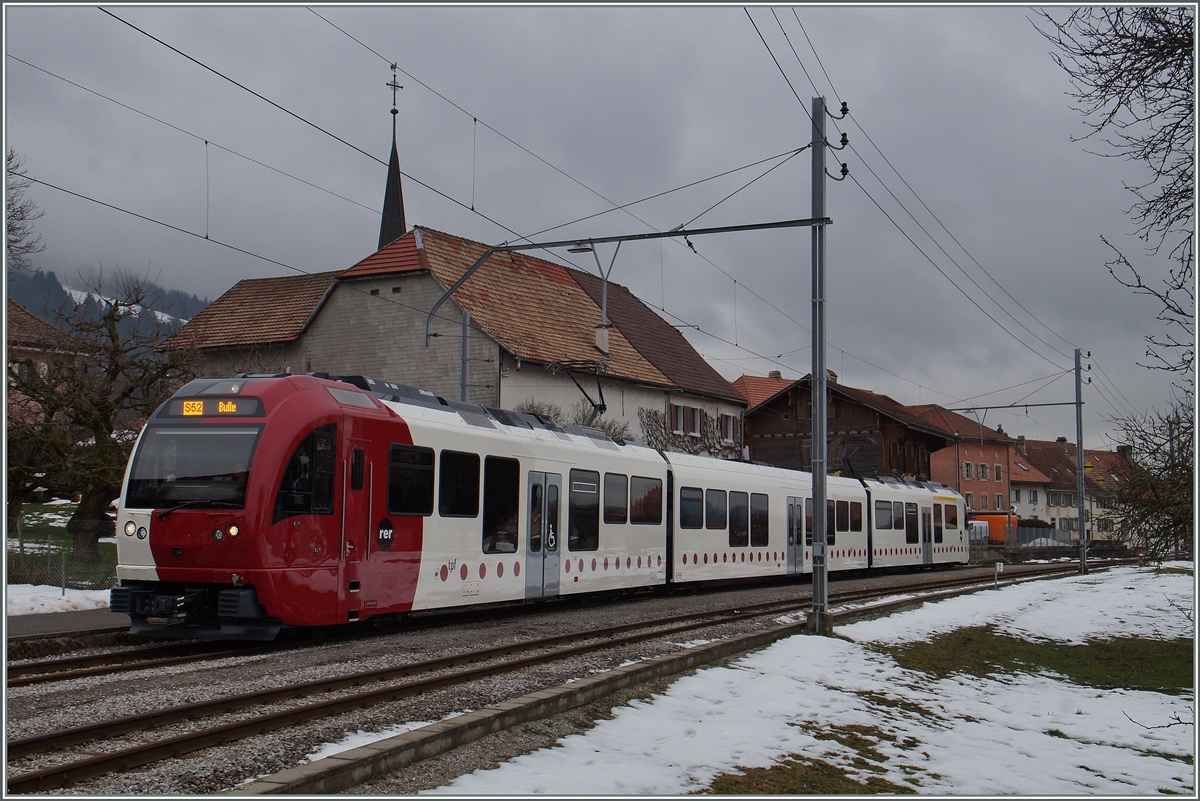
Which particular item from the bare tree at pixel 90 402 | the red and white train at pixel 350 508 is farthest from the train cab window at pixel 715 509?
the bare tree at pixel 90 402


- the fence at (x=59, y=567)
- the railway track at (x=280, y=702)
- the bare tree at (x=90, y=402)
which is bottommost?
the railway track at (x=280, y=702)

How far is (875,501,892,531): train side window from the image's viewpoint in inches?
1276

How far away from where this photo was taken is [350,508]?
1227 centimetres

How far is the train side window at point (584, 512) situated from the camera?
56.9ft

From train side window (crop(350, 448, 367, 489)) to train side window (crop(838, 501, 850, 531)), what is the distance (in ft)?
63.4

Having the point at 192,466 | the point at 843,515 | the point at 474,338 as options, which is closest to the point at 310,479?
the point at 192,466

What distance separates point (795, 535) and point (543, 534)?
1203 centimetres

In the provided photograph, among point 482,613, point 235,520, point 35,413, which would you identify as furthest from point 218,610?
point 35,413

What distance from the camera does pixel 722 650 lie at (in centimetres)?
1220

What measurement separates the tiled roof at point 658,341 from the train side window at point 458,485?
29437 millimetres

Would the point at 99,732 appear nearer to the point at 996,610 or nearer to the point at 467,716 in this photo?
the point at 467,716

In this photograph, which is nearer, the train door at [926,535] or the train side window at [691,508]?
the train side window at [691,508]

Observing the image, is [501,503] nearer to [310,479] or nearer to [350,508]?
[350,508]

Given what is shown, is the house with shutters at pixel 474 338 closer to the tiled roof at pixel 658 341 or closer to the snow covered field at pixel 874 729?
the tiled roof at pixel 658 341
